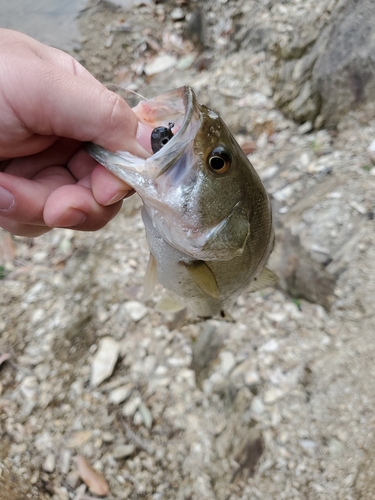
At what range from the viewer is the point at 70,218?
4.41 feet

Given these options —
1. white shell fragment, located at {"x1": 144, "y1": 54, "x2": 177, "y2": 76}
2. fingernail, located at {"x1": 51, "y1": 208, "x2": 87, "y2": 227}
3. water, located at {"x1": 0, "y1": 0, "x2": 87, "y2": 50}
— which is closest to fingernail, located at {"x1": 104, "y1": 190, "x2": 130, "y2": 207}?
fingernail, located at {"x1": 51, "y1": 208, "x2": 87, "y2": 227}

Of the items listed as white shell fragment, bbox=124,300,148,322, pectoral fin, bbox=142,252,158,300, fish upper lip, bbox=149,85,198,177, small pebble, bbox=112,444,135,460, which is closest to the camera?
fish upper lip, bbox=149,85,198,177

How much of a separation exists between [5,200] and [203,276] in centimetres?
72

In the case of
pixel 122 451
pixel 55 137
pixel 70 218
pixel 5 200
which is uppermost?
pixel 55 137

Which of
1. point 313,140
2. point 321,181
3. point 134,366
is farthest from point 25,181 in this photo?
point 313,140

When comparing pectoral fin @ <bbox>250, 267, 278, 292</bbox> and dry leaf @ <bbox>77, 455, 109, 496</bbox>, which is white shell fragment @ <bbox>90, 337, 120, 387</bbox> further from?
pectoral fin @ <bbox>250, 267, 278, 292</bbox>

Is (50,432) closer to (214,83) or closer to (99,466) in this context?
(99,466)

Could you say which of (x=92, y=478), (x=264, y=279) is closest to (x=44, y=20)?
(x=264, y=279)

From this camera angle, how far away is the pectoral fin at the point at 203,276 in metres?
1.40

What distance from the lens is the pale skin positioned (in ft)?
3.67

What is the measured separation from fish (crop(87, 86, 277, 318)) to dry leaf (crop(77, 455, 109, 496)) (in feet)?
3.84

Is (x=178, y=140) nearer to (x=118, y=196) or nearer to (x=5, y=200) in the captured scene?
(x=118, y=196)

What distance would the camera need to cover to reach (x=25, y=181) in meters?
1.33

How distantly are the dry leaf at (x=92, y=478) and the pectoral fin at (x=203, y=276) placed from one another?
121 centimetres
